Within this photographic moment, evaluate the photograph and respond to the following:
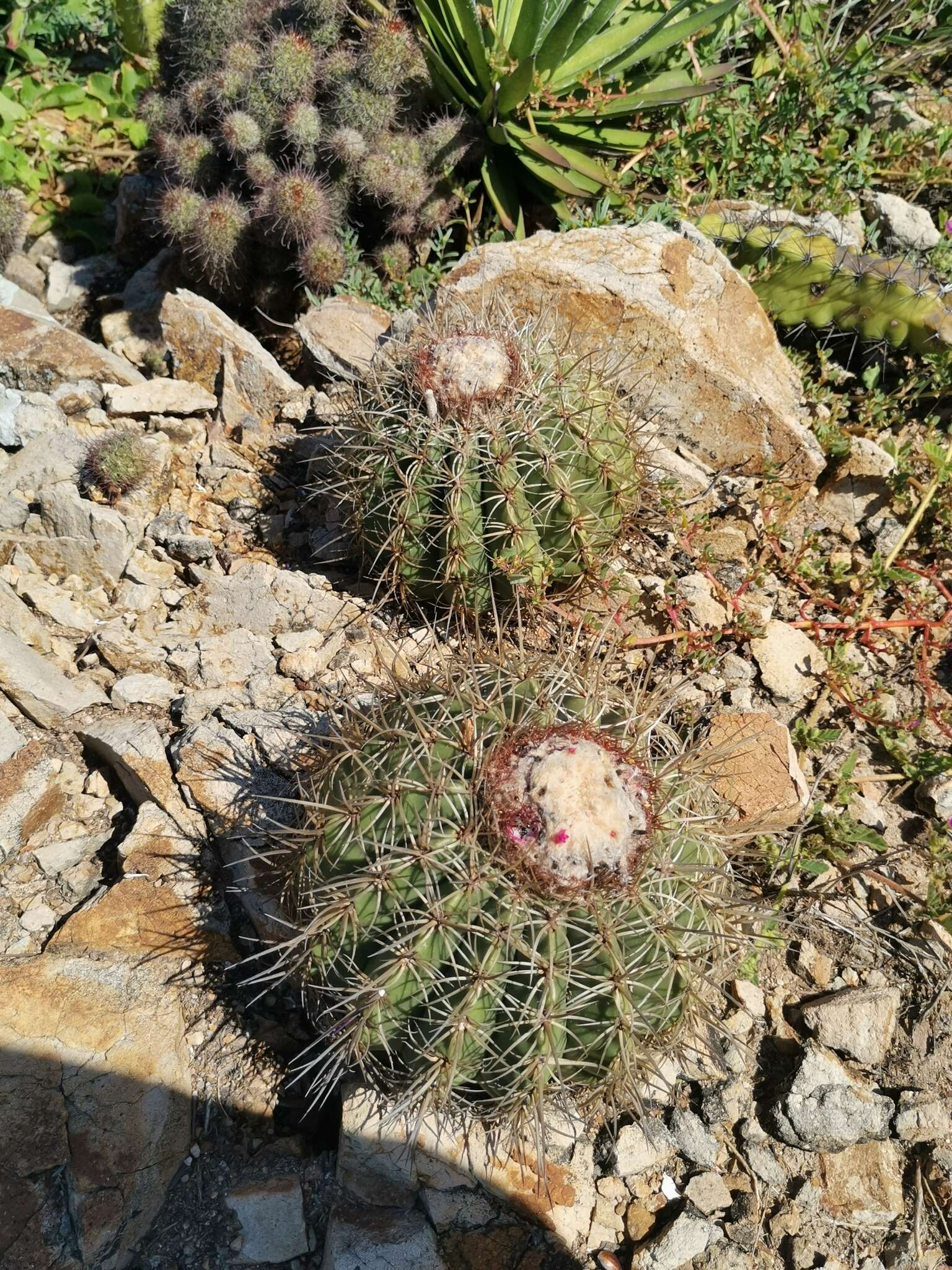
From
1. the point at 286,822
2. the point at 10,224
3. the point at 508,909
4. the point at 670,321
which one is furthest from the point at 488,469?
the point at 10,224

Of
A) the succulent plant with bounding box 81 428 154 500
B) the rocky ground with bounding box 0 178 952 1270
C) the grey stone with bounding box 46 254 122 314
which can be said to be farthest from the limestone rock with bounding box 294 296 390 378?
the grey stone with bounding box 46 254 122 314

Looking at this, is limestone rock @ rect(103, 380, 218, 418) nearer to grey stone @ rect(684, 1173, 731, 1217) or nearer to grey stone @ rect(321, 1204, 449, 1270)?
grey stone @ rect(321, 1204, 449, 1270)

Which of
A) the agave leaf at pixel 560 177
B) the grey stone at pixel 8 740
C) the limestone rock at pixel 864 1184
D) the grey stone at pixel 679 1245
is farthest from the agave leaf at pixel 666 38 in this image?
the grey stone at pixel 679 1245

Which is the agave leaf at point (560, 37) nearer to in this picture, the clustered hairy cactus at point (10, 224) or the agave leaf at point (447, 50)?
the agave leaf at point (447, 50)

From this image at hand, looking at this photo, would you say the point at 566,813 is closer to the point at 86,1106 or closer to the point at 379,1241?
the point at 379,1241

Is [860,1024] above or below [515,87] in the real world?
below
